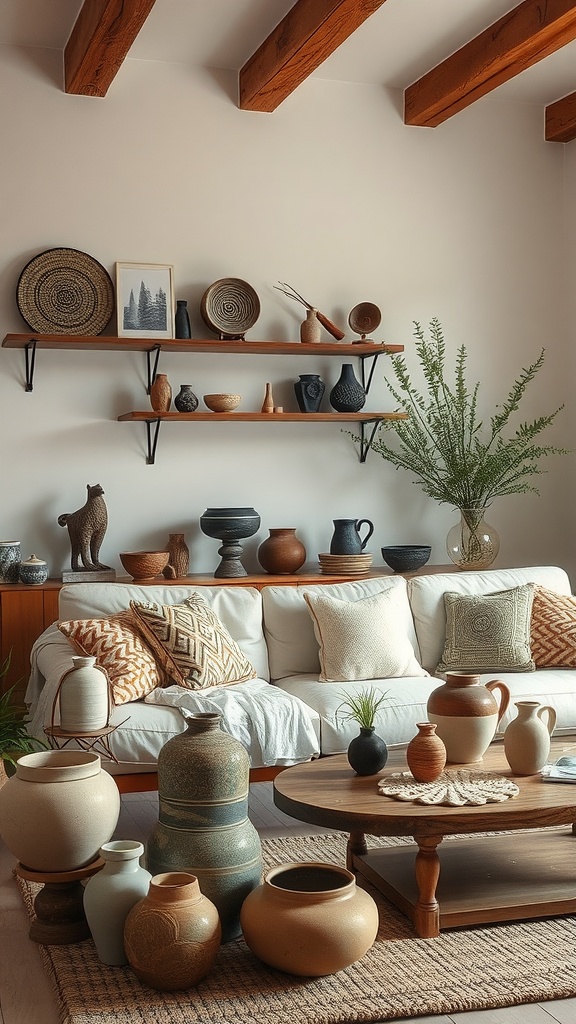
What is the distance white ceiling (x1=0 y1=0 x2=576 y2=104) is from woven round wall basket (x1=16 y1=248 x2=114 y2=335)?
3.02 feet

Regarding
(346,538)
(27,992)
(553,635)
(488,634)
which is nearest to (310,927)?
(27,992)

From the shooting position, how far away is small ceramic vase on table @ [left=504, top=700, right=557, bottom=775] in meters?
2.98

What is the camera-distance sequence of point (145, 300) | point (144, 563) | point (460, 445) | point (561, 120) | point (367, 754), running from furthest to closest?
point (561, 120) → point (460, 445) → point (145, 300) → point (144, 563) → point (367, 754)

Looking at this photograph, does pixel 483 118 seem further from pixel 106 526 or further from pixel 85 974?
pixel 85 974

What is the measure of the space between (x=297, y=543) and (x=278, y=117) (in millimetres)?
2001

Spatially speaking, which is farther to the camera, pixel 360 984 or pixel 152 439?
pixel 152 439

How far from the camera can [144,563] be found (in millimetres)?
4402

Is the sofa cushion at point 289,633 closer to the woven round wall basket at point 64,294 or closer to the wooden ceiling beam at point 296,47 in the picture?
the woven round wall basket at point 64,294

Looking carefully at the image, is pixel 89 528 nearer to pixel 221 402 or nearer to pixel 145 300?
pixel 221 402

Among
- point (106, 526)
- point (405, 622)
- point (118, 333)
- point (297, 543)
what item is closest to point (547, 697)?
point (405, 622)

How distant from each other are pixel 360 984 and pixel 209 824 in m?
0.52

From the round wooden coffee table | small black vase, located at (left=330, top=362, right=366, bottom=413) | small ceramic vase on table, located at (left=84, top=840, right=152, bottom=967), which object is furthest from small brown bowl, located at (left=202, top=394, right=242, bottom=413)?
small ceramic vase on table, located at (left=84, top=840, right=152, bottom=967)

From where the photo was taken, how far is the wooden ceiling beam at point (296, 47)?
149 inches

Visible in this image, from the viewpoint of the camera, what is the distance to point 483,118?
5305 mm
